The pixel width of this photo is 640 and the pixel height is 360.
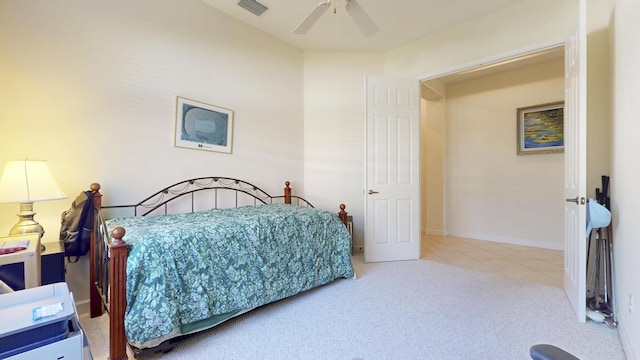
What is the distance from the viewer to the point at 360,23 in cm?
227

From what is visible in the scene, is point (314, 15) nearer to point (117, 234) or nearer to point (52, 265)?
point (117, 234)

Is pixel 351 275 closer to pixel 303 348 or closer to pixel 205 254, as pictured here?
pixel 303 348

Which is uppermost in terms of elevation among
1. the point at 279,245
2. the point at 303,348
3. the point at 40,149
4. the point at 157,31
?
the point at 157,31

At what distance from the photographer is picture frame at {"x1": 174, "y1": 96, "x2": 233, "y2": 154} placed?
277 cm

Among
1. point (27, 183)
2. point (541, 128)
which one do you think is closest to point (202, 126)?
point (27, 183)

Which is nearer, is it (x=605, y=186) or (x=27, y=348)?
(x=27, y=348)

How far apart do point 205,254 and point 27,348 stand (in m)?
0.97

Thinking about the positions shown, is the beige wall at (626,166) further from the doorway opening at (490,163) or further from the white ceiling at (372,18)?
the doorway opening at (490,163)

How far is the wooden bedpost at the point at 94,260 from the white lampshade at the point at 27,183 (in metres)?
0.29

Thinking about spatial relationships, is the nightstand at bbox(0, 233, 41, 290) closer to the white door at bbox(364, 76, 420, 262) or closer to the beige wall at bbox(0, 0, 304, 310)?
the beige wall at bbox(0, 0, 304, 310)

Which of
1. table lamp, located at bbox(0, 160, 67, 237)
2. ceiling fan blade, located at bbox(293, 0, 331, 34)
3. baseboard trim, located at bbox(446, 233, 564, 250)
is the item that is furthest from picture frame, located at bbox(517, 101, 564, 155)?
table lamp, located at bbox(0, 160, 67, 237)

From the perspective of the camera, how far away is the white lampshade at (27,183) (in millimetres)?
1683

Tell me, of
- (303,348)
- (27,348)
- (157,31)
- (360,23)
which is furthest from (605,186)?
(157,31)

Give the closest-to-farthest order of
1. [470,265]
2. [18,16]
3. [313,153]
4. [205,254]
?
[205,254] < [18,16] < [470,265] < [313,153]
